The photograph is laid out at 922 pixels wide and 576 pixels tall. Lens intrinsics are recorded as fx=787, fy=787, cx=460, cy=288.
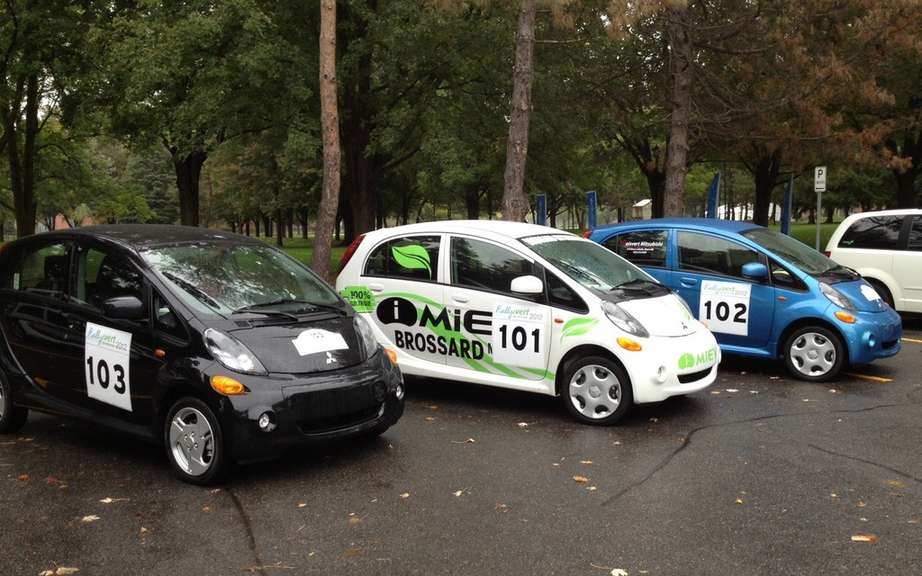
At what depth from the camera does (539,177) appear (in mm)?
23719

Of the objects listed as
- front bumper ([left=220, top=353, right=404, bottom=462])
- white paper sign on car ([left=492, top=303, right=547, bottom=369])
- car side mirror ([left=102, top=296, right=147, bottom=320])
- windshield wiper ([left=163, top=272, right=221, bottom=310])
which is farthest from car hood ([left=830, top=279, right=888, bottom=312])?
car side mirror ([left=102, top=296, right=147, bottom=320])

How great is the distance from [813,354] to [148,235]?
6.36m

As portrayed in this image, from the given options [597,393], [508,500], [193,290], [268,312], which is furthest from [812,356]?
[193,290]

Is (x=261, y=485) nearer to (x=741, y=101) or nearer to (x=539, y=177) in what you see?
(x=741, y=101)

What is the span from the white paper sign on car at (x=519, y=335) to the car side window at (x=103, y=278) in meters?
2.96

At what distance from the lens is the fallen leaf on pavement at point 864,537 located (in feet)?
13.4

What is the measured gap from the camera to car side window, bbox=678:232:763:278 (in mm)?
8398

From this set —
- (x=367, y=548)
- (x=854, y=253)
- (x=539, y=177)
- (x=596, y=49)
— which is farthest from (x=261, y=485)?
(x=539, y=177)

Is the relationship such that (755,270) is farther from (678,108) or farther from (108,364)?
(678,108)

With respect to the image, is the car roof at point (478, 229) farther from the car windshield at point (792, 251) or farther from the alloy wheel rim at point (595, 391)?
the car windshield at point (792, 251)

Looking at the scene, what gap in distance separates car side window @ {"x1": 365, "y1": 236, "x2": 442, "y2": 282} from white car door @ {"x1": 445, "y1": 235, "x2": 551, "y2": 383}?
0.20m

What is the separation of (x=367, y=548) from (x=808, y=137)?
16.0 m

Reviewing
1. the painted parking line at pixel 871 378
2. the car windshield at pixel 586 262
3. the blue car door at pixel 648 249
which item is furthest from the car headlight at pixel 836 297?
the car windshield at pixel 586 262

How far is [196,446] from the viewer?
497 centimetres
